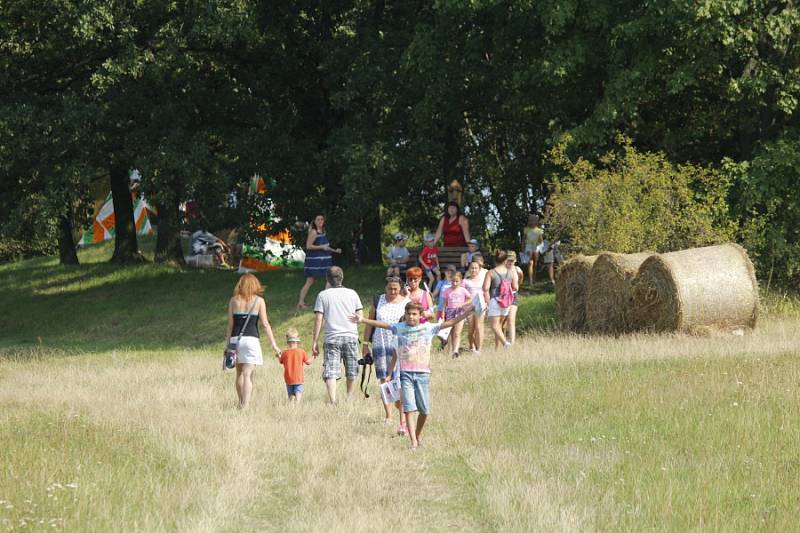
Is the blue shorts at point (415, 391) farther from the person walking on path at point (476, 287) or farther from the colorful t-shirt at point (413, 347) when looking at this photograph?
the person walking on path at point (476, 287)

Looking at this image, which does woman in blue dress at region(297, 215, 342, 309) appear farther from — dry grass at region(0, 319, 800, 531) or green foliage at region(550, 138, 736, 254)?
dry grass at region(0, 319, 800, 531)

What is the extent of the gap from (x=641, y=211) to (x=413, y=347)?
11.8 m

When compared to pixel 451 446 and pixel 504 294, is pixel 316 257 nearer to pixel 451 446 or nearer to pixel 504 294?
pixel 504 294

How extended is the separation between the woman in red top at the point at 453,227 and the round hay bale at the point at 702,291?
6.48 meters

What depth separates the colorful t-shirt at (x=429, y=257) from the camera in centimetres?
2508

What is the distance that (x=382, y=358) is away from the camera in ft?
47.9

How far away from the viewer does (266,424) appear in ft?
42.6

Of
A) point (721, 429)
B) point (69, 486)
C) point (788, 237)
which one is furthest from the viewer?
point (788, 237)

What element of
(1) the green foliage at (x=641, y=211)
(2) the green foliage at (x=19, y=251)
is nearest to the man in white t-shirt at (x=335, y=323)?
(1) the green foliage at (x=641, y=211)

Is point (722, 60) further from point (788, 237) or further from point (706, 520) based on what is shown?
point (706, 520)

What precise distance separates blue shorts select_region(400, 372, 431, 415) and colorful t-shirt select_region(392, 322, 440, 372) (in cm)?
6

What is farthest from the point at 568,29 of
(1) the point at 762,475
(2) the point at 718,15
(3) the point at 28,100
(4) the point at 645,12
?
(1) the point at 762,475

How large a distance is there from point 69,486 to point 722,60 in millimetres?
17425

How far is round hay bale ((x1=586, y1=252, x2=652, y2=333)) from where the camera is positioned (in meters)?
20.1
